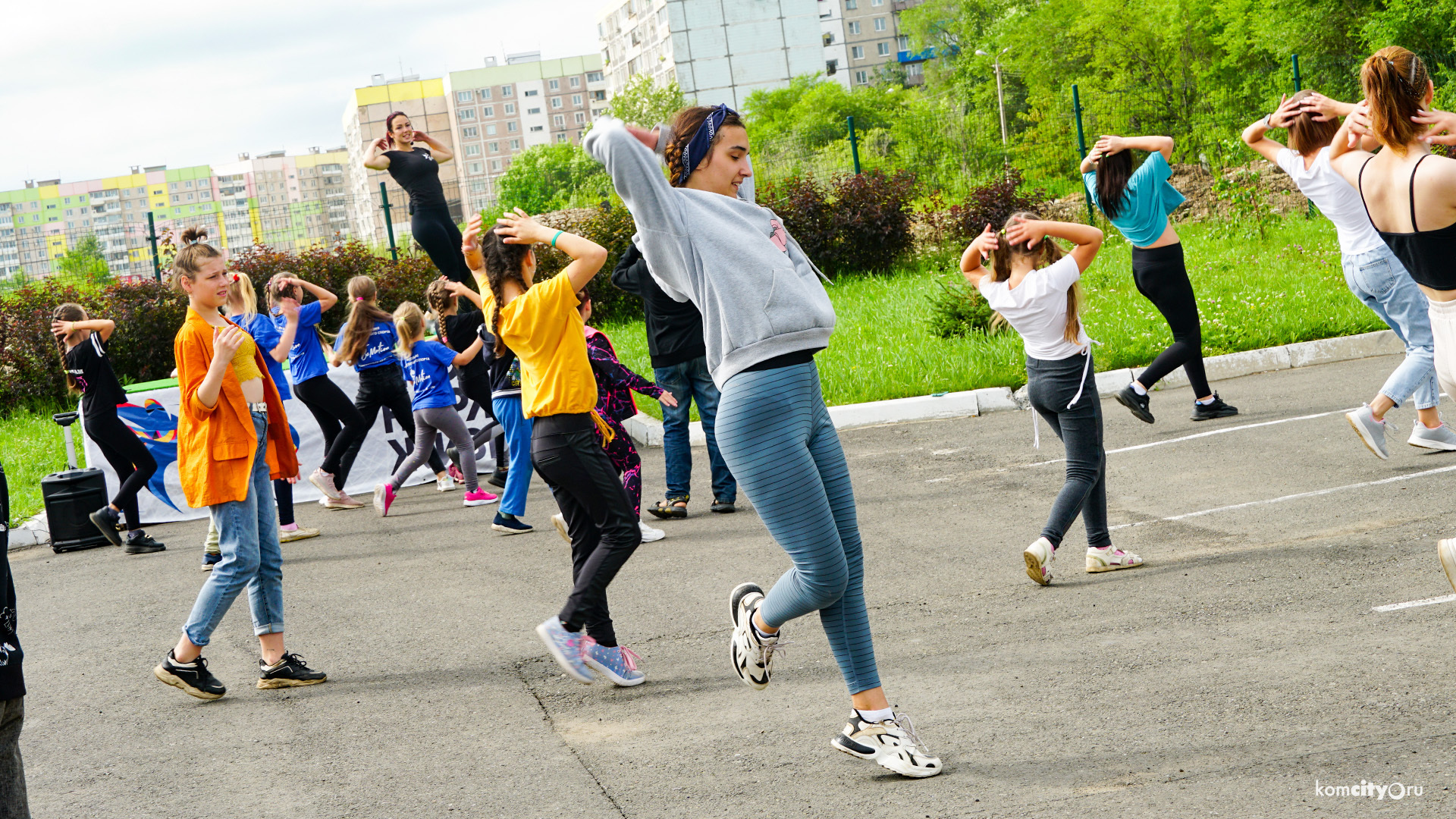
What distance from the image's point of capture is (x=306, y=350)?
9.60 meters

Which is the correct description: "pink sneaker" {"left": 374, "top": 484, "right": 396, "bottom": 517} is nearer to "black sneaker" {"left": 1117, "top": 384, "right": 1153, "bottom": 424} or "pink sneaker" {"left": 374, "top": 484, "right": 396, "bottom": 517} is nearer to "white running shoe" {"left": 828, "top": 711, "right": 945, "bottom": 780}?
"black sneaker" {"left": 1117, "top": 384, "right": 1153, "bottom": 424}

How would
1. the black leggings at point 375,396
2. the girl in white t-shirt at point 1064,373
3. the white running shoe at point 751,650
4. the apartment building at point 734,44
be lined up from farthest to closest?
1. the apartment building at point 734,44
2. the black leggings at point 375,396
3. the girl in white t-shirt at point 1064,373
4. the white running shoe at point 751,650

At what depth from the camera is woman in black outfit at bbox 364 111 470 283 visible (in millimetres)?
10070

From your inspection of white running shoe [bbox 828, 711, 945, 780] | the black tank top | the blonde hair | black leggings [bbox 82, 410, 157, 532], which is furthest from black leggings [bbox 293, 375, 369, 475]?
the black tank top

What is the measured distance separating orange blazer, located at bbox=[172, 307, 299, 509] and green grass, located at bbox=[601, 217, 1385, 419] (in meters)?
6.69

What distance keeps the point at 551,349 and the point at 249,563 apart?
64.5 inches

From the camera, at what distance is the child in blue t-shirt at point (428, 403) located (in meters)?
9.23

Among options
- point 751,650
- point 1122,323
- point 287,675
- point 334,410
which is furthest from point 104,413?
point 1122,323

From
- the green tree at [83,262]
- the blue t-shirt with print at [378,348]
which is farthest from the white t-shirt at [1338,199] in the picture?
the green tree at [83,262]

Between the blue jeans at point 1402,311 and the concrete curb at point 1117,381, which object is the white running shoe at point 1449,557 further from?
the concrete curb at point 1117,381

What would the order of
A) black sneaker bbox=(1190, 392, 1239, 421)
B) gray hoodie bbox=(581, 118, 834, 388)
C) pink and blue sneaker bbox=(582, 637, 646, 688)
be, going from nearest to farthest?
gray hoodie bbox=(581, 118, 834, 388), pink and blue sneaker bbox=(582, 637, 646, 688), black sneaker bbox=(1190, 392, 1239, 421)

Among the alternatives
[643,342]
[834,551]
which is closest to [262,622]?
[834,551]

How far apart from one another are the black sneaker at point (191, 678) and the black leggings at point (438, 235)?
17.7 feet

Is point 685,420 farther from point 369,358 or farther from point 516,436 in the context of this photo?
point 369,358
